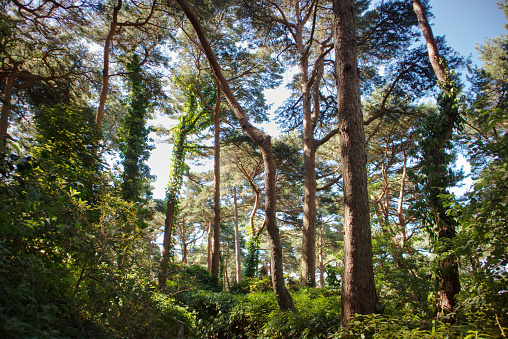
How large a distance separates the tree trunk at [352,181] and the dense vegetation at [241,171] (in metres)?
0.03

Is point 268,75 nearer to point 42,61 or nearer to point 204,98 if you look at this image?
point 204,98

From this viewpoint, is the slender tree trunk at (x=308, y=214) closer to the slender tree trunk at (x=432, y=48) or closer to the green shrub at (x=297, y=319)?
the green shrub at (x=297, y=319)

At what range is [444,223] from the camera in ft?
14.5

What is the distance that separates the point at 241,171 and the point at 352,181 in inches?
530

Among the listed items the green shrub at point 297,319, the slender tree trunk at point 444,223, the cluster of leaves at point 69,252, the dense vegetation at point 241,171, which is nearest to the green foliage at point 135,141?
the dense vegetation at point 241,171

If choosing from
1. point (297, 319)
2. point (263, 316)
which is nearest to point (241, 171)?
point (263, 316)

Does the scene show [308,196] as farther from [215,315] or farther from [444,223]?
[444,223]

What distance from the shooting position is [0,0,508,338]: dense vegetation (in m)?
2.85

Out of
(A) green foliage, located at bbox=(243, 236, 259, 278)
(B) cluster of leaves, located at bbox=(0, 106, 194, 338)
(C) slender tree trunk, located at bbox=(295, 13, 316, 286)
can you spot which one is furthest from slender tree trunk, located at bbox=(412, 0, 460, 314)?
(A) green foliage, located at bbox=(243, 236, 259, 278)

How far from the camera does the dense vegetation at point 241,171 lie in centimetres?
285

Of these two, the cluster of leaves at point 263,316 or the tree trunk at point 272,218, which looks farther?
the tree trunk at point 272,218

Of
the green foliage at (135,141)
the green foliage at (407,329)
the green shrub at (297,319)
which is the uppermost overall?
the green foliage at (135,141)

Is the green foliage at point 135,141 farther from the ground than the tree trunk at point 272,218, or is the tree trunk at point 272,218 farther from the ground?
the green foliage at point 135,141

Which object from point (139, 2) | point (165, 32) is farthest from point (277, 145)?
point (139, 2)
